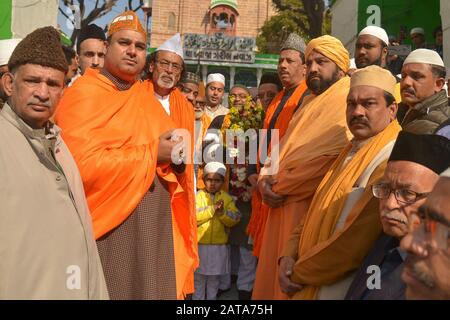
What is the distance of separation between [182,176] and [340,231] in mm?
1441

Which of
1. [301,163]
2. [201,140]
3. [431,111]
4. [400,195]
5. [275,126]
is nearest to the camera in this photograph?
[400,195]

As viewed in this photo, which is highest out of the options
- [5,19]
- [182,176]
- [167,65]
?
[5,19]

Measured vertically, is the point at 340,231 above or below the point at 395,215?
below

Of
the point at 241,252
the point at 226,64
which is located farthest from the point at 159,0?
the point at 241,252

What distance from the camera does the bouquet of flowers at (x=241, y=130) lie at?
5871 mm

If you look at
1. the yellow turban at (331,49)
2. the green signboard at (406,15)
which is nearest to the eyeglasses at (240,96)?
the yellow turban at (331,49)

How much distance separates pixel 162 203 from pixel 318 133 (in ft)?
3.56

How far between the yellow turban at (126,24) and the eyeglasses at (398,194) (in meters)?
2.00

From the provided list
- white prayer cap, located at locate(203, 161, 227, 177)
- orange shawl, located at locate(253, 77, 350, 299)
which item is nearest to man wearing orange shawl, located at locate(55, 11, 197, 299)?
orange shawl, located at locate(253, 77, 350, 299)

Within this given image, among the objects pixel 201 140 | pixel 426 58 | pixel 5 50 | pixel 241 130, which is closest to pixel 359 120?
pixel 426 58

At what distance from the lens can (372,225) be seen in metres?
2.57

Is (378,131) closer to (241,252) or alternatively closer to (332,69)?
(332,69)

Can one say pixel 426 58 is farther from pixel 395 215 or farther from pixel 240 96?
pixel 240 96

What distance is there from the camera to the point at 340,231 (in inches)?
103
